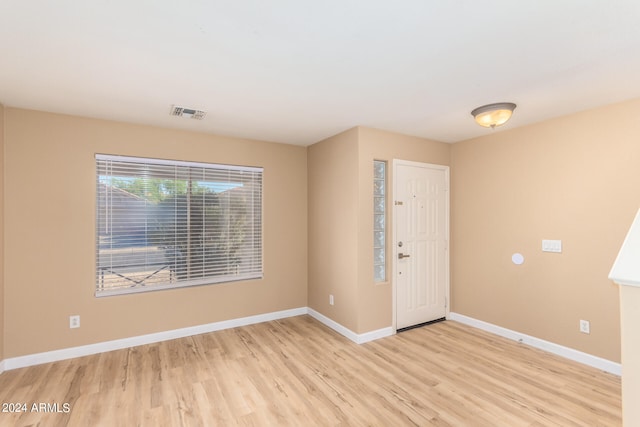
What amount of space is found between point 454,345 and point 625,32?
116 inches

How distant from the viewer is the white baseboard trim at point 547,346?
2738 mm

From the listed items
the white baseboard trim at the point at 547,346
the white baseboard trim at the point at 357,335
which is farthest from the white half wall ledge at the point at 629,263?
the white baseboard trim at the point at 357,335

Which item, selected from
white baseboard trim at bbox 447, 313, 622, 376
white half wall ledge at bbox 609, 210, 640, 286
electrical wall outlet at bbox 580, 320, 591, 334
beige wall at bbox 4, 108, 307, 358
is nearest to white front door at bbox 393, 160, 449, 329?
white baseboard trim at bbox 447, 313, 622, 376

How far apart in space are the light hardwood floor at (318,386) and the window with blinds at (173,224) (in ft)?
2.63

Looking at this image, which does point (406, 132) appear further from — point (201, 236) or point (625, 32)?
point (201, 236)

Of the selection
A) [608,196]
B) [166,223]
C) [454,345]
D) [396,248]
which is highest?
[608,196]

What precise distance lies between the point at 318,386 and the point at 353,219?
1722mm

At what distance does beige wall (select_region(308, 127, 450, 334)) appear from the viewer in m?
3.46

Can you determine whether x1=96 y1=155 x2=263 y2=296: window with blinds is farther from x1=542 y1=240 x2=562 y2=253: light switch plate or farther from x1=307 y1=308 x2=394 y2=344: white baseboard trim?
x1=542 y1=240 x2=562 y2=253: light switch plate

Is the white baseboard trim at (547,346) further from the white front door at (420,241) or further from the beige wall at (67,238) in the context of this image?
the beige wall at (67,238)

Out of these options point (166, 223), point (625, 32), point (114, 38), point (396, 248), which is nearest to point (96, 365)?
point (166, 223)

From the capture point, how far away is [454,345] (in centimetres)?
333

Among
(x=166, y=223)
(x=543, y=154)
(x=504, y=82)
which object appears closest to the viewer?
(x=504, y=82)

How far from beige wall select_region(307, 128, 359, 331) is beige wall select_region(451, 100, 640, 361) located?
161 centimetres
